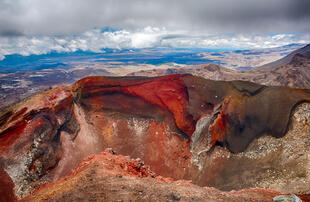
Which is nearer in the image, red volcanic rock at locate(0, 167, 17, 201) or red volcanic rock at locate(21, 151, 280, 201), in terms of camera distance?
red volcanic rock at locate(21, 151, 280, 201)

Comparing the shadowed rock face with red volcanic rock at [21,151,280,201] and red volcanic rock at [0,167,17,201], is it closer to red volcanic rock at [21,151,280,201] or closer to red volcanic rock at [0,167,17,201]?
red volcanic rock at [0,167,17,201]

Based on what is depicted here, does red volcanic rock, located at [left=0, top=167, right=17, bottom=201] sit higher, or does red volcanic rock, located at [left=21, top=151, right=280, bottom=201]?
red volcanic rock, located at [left=21, top=151, right=280, bottom=201]

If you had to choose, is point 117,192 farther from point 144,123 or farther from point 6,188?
point 144,123

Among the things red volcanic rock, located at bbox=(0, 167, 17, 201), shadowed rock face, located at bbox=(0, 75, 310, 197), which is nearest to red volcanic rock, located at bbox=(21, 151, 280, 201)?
red volcanic rock, located at bbox=(0, 167, 17, 201)

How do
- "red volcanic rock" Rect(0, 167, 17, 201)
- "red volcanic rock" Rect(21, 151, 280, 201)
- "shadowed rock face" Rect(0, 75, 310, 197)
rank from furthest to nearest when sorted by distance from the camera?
"shadowed rock face" Rect(0, 75, 310, 197) < "red volcanic rock" Rect(0, 167, 17, 201) < "red volcanic rock" Rect(21, 151, 280, 201)

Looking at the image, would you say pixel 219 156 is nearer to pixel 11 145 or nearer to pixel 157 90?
pixel 157 90

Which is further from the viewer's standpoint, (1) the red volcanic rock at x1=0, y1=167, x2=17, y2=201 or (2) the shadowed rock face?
(2) the shadowed rock face

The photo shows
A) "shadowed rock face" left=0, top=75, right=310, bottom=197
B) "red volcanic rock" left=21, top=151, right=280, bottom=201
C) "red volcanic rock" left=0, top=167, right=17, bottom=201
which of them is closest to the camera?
"red volcanic rock" left=21, top=151, right=280, bottom=201

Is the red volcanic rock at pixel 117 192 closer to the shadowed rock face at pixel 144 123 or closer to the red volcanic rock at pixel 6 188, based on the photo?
the red volcanic rock at pixel 6 188
